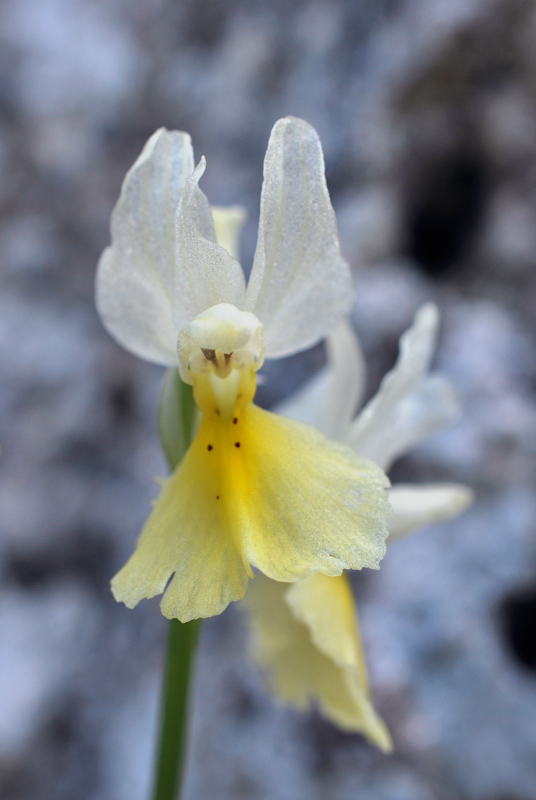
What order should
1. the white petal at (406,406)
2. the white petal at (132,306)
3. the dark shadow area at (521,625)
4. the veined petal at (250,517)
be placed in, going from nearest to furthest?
the veined petal at (250,517) → the white petal at (132,306) → the white petal at (406,406) → the dark shadow area at (521,625)

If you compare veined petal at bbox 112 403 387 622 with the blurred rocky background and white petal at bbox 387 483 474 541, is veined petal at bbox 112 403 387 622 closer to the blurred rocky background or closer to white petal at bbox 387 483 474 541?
white petal at bbox 387 483 474 541

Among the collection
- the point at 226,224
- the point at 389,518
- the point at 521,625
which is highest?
the point at 226,224

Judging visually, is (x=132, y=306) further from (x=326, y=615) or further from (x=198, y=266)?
(x=326, y=615)

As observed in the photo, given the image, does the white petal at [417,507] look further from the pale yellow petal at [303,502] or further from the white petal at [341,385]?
the pale yellow petal at [303,502]

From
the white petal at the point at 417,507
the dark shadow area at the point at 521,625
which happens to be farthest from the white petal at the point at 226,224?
the dark shadow area at the point at 521,625

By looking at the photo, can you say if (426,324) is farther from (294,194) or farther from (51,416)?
(51,416)

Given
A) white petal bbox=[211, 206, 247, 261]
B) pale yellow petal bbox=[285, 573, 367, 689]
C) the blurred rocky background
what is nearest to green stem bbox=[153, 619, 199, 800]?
pale yellow petal bbox=[285, 573, 367, 689]

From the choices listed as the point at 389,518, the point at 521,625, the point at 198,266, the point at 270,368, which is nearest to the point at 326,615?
the point at 389,518
